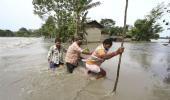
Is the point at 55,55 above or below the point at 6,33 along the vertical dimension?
below

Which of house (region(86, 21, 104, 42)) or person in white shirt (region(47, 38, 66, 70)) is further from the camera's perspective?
house (region(86, 21, 104, 42))

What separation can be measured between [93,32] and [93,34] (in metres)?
0.39

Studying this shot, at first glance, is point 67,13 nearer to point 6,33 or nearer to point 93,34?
point 93,34

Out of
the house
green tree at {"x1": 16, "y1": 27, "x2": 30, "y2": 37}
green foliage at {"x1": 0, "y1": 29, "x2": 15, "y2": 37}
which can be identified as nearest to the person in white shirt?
the house

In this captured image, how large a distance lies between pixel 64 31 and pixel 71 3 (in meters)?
4.17

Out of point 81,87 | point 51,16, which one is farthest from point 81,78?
point 51,16

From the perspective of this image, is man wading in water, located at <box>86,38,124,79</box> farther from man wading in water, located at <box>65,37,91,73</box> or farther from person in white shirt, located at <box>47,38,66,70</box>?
person in white shirt, located at <box>47,38,66,70</box>

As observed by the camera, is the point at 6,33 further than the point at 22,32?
No

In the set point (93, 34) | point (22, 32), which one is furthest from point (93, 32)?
point (22, 32)

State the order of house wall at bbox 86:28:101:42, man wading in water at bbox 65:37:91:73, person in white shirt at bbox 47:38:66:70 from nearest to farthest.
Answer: man wading in water at bbox 65:37:91:73 → person in white shirt at bbox 47:38:66:70 → house wall at bbox 86:28:101:42

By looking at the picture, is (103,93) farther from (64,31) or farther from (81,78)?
(64,31)

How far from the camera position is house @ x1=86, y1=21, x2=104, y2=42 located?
46.2 m

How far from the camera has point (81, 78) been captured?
30.7ft

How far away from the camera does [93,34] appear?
156 ft
